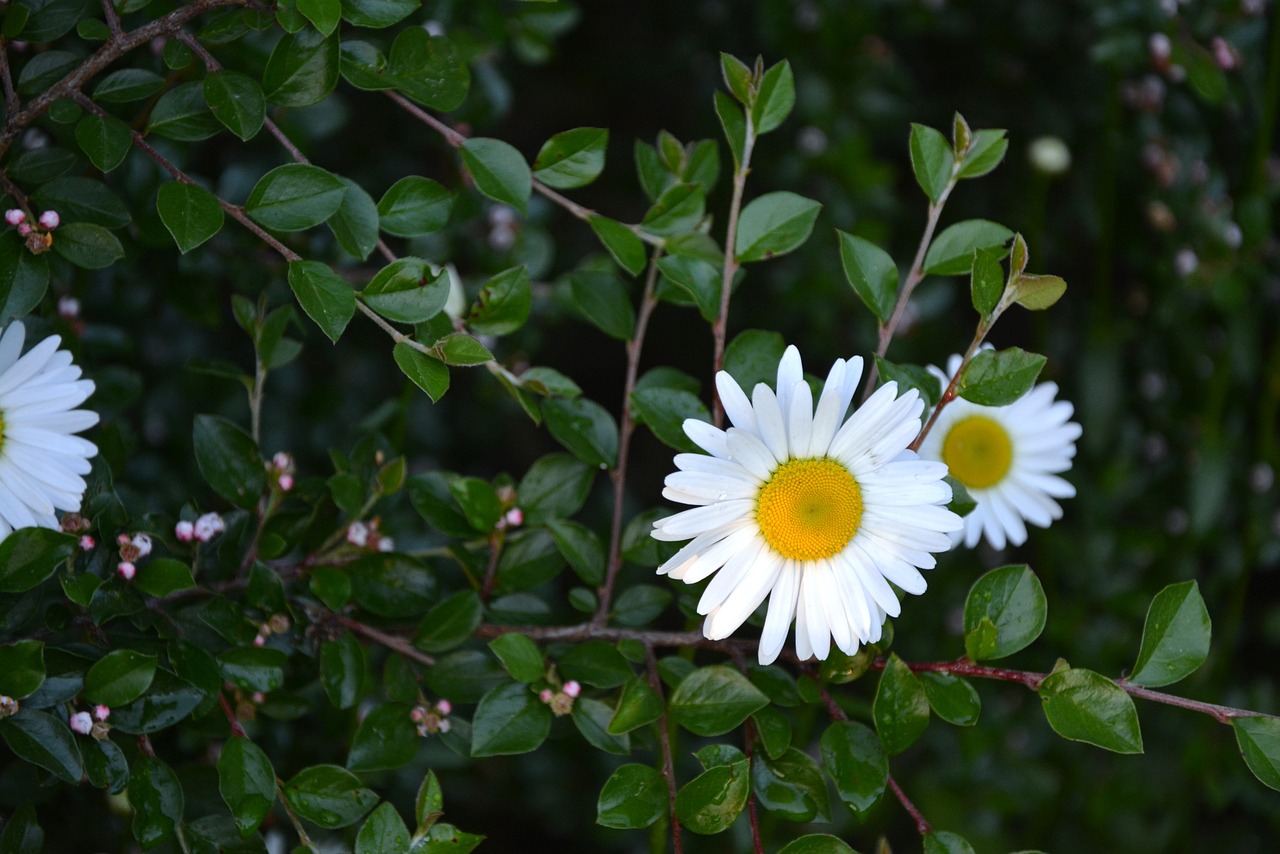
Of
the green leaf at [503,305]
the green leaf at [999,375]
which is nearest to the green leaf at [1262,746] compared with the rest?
the green leaf at [999,375]

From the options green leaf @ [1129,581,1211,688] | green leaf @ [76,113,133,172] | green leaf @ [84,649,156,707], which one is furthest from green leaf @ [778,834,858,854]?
green leaf @ [76,113,133,172]

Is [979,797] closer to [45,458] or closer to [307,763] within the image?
[307,763]

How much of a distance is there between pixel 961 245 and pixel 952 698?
357 millimetres

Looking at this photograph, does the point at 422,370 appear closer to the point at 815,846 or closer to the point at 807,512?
the point at 807,512

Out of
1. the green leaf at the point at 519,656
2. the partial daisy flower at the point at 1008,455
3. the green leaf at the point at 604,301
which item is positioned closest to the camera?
the green leaf at the point at 519,656

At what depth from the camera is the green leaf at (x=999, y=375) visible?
76 cm

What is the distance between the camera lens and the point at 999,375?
0.76m

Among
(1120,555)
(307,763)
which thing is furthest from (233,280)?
(1120,555)

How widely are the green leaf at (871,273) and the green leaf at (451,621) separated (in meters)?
0.40

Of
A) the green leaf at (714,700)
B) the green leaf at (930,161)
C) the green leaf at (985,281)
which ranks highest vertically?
the green leaf at (930,161)

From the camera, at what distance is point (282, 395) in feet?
4.44

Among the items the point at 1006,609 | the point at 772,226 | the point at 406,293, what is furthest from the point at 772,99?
the point at 1006,609

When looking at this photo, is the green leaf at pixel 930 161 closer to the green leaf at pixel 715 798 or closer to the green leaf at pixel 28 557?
the green leaf at pixel 715 798

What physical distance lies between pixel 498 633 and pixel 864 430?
1.24 feet
